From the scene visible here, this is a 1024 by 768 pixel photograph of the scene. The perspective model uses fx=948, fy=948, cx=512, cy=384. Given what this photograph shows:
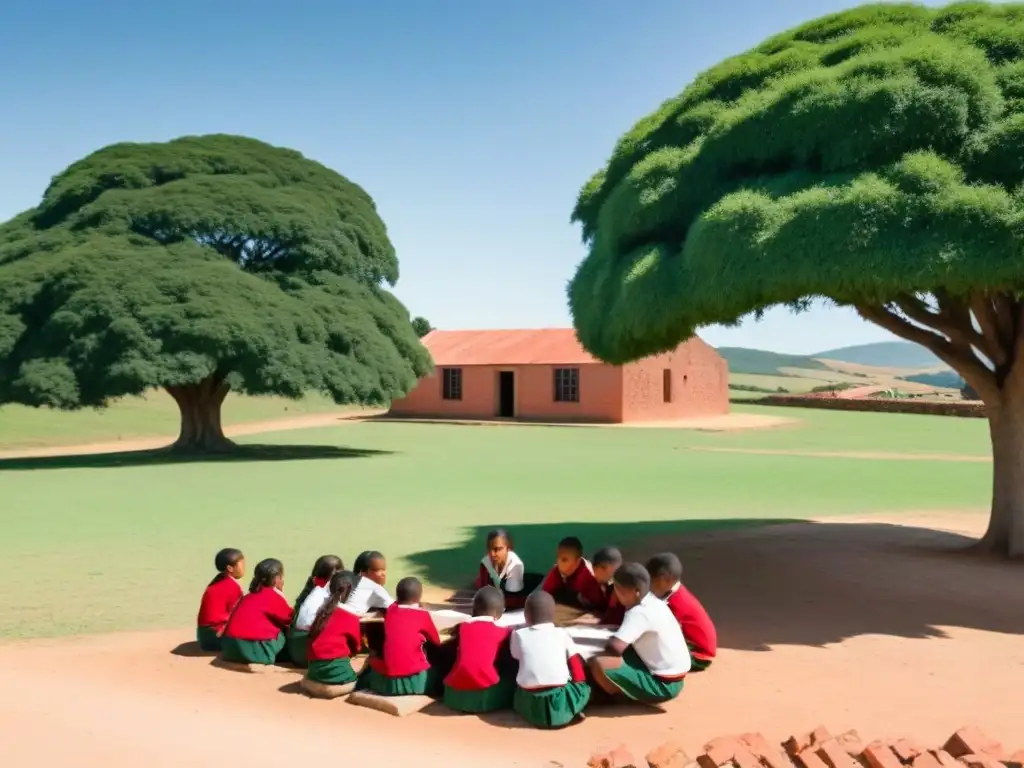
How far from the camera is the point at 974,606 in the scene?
7.77m

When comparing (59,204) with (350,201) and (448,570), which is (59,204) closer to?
(350,201)

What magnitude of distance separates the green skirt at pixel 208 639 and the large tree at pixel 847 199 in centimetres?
436

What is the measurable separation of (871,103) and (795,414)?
38.2 m

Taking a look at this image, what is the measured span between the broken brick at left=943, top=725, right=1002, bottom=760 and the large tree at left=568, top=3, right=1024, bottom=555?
12.4 ft

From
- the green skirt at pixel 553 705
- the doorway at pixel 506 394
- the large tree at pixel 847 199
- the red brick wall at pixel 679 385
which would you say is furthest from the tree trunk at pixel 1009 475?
the doorway at pixel 506 394

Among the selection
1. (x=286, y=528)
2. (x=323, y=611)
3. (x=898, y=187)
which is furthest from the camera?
(x=286, y=528)

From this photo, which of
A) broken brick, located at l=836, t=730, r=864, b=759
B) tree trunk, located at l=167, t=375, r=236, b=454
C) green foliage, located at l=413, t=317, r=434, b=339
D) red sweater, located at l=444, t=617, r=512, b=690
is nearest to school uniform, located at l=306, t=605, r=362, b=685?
red sweater, located at l=444, t=617, r=512, b=690

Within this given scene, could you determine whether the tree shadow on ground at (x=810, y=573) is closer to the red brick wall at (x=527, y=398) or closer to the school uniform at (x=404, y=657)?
the school uniform at (x=404, y=657)

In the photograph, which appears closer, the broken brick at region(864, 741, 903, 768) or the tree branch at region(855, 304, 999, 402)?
the broken brick at region(864, 741, 903, 768)

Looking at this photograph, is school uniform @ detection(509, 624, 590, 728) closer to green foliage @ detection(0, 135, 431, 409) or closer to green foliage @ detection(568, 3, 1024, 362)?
green foliage @ detection(568, 3, 1024, 362)

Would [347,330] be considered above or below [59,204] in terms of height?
below

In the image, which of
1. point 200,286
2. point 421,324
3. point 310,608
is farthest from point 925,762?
point 421,324

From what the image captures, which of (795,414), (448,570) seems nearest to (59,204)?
(448,570)

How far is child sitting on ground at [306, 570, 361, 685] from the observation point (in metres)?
5.47
